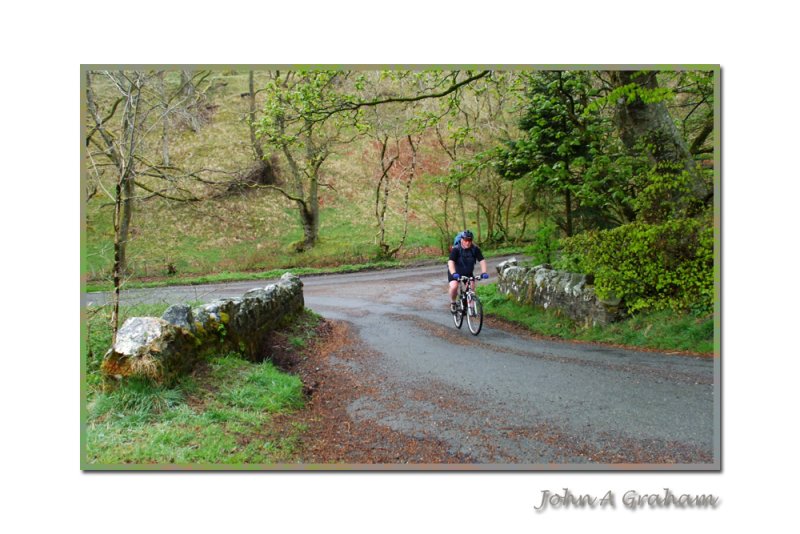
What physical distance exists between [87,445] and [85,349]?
82 cm

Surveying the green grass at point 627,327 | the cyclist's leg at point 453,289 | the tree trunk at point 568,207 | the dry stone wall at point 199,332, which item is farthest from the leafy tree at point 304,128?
the green grass at point 627,327

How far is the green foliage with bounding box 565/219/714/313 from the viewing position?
480 cm

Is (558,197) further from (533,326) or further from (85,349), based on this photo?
(85,349)

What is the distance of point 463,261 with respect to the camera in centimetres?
592

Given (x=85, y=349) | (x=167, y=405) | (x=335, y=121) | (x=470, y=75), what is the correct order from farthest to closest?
(x=335, y=121) → (x=470, y=75) → (x=85, y=349) → (x=167, y=405)

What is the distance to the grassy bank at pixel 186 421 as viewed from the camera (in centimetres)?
377

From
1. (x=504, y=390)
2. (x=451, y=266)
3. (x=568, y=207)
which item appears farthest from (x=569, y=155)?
(x=504, y=390)

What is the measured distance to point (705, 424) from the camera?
13.2 feet

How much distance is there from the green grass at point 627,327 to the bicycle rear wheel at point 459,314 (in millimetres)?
775

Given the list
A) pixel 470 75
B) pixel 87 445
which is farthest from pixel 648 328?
pixel 87 445

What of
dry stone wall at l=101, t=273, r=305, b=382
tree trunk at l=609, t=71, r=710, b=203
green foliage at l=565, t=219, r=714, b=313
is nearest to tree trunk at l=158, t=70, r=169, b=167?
dry stone wall at l=101, t=273, r=305, b=382

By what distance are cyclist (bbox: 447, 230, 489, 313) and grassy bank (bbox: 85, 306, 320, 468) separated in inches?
94.8

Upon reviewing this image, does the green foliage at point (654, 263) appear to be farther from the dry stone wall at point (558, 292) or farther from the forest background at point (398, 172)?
the dry stone wall at point (558, 292)

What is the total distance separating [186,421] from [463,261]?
3.43 m
